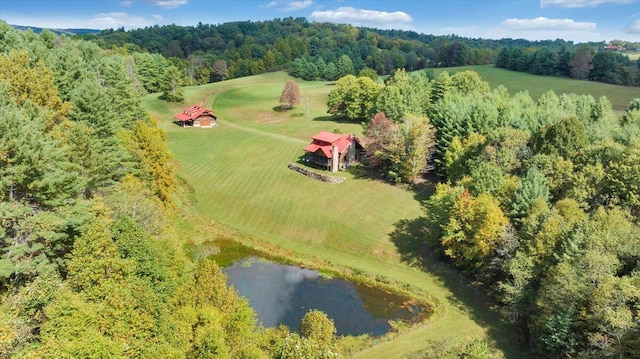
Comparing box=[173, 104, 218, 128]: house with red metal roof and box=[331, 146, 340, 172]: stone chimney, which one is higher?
box=[173, 104, 218, 128]: house with red metal roof

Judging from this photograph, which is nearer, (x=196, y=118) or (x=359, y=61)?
(x=196, y=118)

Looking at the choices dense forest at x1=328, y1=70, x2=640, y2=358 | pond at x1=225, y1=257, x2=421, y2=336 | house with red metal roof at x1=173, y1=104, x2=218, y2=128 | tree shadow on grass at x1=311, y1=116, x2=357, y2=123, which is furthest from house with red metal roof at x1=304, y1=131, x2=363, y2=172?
house with red metal roof at x1=173, y1=104, x2=218, y2=128

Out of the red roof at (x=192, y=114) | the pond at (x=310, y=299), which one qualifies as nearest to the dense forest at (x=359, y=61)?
the red roof at (x=192, y=114)

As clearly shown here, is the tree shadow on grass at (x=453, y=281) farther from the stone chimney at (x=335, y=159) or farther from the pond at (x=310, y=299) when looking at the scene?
the stone chimney at (x=335, y=159)

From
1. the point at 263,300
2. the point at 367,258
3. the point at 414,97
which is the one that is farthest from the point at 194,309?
the point at 414,97

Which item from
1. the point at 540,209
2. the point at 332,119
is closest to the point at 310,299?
the point at 540,209

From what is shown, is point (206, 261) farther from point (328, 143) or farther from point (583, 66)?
point (583, 66)

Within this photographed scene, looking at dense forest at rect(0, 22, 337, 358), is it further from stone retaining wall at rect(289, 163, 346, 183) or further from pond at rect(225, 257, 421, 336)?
stone retaining wall at rect(289, 163, 346, 183)
